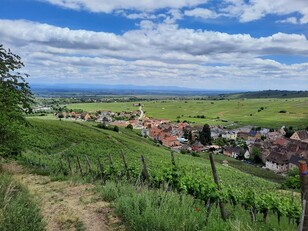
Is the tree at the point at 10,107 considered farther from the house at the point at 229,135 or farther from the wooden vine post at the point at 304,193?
the house at the point at 229,135

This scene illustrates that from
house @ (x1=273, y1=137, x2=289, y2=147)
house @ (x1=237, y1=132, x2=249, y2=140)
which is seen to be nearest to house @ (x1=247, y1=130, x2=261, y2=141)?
house @ (x1=237, y1=132, x2=249, y2=140)

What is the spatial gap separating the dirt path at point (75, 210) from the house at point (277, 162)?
262 feet

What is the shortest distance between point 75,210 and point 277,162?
83.5 metres

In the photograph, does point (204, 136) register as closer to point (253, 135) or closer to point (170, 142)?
point (170, 142)

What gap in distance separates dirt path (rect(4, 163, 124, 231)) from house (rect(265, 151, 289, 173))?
79.7 m

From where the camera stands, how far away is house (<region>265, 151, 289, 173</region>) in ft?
280

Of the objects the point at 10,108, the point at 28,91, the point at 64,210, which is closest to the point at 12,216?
the point at 64,210

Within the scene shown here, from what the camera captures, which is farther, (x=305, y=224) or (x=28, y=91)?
(x=28, y=91)

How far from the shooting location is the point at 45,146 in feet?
143

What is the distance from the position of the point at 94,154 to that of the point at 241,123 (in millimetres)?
128726

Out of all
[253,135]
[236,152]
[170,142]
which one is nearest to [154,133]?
[170,142]

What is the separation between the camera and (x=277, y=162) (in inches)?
3364

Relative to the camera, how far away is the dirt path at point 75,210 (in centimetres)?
869

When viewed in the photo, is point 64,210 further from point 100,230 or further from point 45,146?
point 45,146
